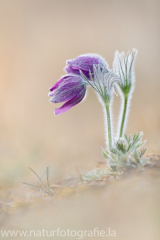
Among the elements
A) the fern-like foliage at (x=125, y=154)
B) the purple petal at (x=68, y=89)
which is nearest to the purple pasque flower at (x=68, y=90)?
the purple petal at (x=68, y=89)

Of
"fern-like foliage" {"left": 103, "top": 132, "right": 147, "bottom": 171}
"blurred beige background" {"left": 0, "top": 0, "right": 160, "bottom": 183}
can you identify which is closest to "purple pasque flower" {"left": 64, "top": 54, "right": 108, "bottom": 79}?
"fern-like foliage" {"left": 103, "top": 132, "right": 147, "bottom": 171}

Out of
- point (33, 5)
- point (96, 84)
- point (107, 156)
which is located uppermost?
point (33, 5)

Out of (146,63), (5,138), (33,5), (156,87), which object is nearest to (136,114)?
(156,87)

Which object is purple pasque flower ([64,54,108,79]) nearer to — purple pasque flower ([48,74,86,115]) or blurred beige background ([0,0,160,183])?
purple pasque flower ([48,74,86,115])

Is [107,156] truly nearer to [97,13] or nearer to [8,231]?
[8,231]

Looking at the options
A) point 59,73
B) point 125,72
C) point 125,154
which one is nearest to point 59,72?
point 59,73

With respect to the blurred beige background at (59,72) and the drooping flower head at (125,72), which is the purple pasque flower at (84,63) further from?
the blurred beige background at (59,72)
